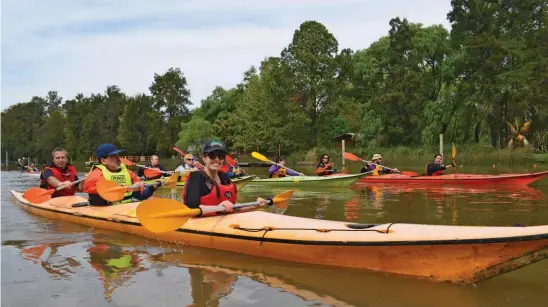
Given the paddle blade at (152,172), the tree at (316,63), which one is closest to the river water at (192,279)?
the paddle blade at (152,172)

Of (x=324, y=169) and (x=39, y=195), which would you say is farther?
(x=324, y=169)

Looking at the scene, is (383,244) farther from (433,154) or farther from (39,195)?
(433,154)

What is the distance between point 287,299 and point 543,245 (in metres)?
1.87

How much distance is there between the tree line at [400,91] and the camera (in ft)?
85.3

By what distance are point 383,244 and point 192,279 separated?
176cm

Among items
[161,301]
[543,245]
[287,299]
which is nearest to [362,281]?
[287,299]

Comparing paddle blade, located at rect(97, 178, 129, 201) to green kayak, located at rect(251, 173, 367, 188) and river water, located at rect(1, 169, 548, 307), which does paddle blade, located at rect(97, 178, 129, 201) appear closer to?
river water, located at rect(1, 169, 548, 307)

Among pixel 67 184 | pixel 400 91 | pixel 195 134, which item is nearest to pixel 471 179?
pixel 67 184

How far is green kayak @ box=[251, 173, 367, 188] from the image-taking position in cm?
1204

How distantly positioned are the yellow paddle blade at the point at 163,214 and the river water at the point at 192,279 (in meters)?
0.44

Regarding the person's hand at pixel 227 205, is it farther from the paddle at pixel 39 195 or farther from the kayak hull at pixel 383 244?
the paddle at pixel 39 195

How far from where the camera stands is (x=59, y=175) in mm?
8094

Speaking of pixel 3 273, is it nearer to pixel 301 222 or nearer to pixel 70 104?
pixel 301 222

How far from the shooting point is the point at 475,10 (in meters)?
26.2
